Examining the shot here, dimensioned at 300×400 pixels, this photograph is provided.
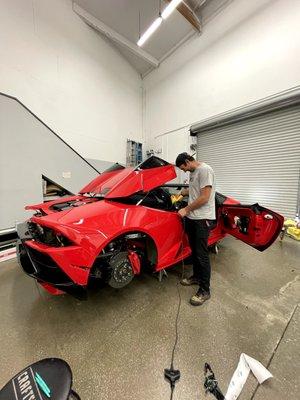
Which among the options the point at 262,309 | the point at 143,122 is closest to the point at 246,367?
the point at 262,309

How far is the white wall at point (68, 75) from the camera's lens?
3.49 meters

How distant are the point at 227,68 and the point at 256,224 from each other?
3.94 m

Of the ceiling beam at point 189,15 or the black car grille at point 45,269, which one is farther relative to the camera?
the ceiling beam at point 189,15

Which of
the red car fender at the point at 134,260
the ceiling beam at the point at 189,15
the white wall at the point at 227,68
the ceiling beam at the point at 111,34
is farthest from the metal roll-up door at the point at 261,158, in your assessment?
the red car fender at the point at 134,260

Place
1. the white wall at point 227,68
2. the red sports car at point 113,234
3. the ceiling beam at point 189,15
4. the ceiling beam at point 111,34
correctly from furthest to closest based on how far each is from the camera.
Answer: the ceiling beam at point 111,34 → the ceiling beam at point 189,15 → the white wall at point 227,68 → the red sports car at point 113,234

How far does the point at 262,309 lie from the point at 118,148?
204 inches

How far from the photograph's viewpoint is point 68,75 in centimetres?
430

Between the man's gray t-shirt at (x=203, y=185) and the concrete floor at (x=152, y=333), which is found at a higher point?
the man's gray t-shirt at (x=203, y=185)

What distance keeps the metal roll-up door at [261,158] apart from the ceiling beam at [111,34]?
3.11 metres

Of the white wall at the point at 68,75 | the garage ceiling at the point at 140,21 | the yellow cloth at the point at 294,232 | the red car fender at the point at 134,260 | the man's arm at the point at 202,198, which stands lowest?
the yellow cloth at the point at 294,232

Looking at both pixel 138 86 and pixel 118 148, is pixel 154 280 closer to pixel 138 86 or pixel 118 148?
pixel 118 148

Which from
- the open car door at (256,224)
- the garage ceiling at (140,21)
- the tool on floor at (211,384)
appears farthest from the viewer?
the garage ceiling at (140,21)

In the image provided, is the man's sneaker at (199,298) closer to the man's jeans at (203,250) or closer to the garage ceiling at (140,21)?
the man's jeans at (203,250)

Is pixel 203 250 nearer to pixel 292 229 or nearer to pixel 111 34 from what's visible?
pixel 292 229
